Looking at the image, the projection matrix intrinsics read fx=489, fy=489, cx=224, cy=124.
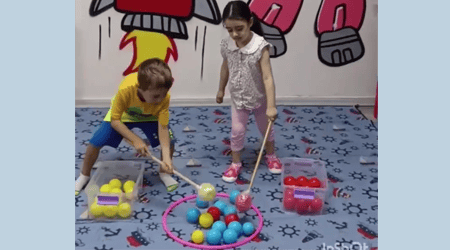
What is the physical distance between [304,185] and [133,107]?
749 mm

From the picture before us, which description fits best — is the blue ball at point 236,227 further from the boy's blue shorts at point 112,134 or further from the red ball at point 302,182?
the boy's blue shorts at point 112,134

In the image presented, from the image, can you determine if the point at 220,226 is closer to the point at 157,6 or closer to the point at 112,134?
the point at 112,134

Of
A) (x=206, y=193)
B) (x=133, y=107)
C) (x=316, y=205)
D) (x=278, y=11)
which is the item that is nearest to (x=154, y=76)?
(x=133, y=107)

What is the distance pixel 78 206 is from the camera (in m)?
1.89

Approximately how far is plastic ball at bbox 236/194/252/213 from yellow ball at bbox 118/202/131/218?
16.0 inches

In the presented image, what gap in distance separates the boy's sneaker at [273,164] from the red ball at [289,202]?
0.29 m

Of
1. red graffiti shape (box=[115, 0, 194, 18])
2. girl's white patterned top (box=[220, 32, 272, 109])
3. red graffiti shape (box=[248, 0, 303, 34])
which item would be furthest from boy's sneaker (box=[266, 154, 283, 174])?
red graffiti shape (box=[115, 0, 194, 18])

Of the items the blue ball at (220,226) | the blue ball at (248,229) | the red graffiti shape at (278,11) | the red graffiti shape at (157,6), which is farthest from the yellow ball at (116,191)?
the red graffiti shape at (278,11)

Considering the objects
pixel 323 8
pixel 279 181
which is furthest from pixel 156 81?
pixel 323 8

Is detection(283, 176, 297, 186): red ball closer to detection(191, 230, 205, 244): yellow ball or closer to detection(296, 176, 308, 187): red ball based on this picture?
detection(296, 176, 308, 187): red ball

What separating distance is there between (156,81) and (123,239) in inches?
22.4

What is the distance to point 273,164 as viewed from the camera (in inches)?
86.0

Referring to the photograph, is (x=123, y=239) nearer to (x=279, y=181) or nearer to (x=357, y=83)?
(x=279, y=181)

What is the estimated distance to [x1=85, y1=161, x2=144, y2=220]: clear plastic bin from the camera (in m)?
1.81
